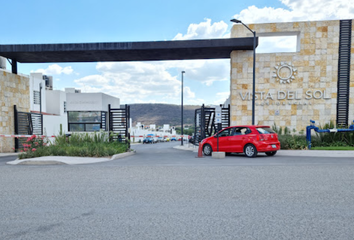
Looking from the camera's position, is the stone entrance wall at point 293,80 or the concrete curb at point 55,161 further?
the stone entrance wall at point 293,80

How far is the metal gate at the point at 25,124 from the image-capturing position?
17031mm

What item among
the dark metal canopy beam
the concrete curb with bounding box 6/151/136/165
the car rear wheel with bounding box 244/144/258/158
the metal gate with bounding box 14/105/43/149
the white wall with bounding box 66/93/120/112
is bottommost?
the concrete curb with bounding box 6/151/136/165

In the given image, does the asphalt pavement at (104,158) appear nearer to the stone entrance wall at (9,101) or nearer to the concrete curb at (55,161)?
the concrete curb at (55,161)

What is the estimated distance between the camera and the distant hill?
438 ft

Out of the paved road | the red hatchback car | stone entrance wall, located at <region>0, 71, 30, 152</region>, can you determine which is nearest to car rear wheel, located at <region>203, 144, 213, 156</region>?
the red hatchback car

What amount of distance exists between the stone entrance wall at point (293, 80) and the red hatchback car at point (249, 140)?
12.2ft

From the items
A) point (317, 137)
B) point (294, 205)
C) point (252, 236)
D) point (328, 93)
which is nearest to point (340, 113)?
point (328, 93)

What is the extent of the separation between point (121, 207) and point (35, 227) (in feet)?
4.72

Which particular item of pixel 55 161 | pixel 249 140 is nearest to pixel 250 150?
pixel 249 140

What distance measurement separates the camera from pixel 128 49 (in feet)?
53.6

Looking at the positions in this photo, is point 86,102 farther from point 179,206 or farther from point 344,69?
point 179,206

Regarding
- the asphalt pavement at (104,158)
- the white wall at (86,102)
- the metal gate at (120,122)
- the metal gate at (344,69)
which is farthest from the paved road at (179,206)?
the white wall at (86,102)

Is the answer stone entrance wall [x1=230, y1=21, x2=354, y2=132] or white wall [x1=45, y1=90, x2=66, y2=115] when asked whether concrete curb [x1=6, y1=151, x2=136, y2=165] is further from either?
white wall [x1=45, y1=90, x2=66, y2=115]

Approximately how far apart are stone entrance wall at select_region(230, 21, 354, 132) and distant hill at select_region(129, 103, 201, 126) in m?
112
